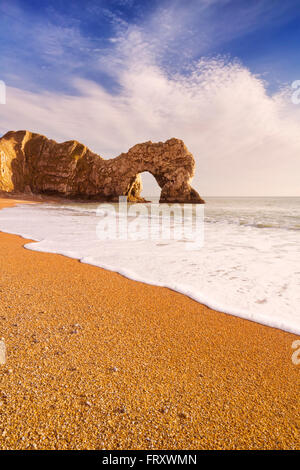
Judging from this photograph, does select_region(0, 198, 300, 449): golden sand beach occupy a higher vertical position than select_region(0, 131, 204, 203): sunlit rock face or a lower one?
lower

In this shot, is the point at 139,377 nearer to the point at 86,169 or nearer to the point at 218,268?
the point at 218,268

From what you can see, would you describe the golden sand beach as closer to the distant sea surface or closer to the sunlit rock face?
the distant sea surface

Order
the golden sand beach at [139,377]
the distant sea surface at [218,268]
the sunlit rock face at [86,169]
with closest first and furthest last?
the golden sand beach at [139,377] → the distant sea surface at [218,268] → the sunlit rock face at [86,169]

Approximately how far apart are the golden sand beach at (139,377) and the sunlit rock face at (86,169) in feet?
150

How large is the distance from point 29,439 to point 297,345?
94.1 inches

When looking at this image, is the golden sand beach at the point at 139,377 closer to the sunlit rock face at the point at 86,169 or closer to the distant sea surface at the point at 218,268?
the distant sea surface at the point at 218,268

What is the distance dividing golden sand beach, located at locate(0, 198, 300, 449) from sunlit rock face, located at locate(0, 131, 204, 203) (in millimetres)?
45722

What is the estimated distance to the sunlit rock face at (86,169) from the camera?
4662 cm

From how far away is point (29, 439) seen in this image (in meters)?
1.21

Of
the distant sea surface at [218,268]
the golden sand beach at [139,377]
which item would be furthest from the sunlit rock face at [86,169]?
the golden sand beach at [139,377]

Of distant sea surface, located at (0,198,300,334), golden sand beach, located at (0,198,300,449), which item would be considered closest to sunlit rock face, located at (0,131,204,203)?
distant sea surface, located at (0,198,300,334)

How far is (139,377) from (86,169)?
5529 centimetres

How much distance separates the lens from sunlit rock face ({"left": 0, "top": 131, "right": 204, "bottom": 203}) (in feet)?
153
